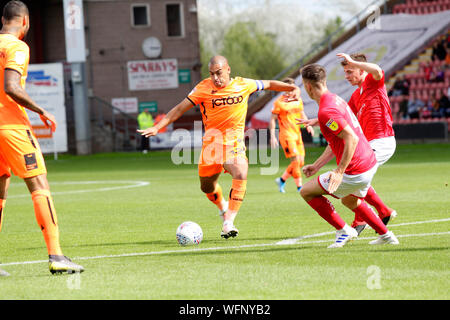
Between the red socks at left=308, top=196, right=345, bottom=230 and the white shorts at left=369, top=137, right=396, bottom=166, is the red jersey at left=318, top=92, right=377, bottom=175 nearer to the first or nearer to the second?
the red socks at left=308, top=196, right=345, bottom=230

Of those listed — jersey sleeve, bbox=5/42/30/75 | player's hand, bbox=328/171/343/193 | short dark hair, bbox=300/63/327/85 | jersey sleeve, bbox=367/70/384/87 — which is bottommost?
player's hand, bbox=328/171/343/193

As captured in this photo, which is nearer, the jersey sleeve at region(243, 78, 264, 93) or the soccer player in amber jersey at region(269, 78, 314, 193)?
the jersey sleeve at region(243, 78, 264, 93)

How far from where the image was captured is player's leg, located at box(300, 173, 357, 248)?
8.41 m

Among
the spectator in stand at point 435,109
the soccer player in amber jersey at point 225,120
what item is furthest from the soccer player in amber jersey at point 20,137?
the spectator in stand at point 435,109

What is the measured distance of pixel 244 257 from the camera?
8156mm

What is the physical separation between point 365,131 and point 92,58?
36.6 m

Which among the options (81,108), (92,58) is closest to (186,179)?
(81,108)

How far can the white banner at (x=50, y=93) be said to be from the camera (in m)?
34.6

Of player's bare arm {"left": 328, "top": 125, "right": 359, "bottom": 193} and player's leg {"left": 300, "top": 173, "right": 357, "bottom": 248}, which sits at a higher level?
player's bare arm {"left": 328, "top": 125, "right": 359, "bottom": 193}

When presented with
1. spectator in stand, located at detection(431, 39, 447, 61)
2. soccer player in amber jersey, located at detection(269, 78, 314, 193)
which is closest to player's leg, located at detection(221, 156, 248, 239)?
soccer player in amber jersey, located at detection(269, 78, 314, 193)

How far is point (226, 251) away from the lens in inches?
342

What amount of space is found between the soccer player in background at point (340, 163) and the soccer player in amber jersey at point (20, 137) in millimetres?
2562

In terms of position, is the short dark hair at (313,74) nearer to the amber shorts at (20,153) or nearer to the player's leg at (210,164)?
the player's leg at (210,164)

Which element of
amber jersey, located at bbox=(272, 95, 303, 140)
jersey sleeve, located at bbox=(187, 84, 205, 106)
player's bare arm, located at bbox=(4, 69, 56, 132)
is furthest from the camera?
amber jersey, located at bbox=(272, 95, 303, 140)
